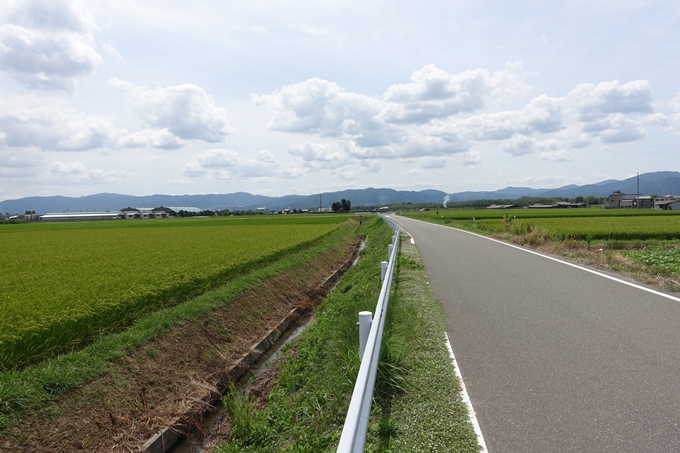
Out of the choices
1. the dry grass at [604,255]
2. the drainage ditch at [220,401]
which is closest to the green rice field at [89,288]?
the drainage ditch at [220,401]

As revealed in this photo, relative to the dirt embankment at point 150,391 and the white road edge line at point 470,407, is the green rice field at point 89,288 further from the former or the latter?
the white road edge line at point 470,407

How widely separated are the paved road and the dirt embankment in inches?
177

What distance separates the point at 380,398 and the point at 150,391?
4485mm

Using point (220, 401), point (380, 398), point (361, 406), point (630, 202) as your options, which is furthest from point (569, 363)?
point (630, 202)

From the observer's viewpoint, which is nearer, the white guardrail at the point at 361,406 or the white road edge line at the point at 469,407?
the white guardrail at the point at 361,406

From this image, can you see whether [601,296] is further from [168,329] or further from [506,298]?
[168,329]

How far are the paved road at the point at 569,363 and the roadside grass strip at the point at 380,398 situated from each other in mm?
288

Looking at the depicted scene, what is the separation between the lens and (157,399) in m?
7.04

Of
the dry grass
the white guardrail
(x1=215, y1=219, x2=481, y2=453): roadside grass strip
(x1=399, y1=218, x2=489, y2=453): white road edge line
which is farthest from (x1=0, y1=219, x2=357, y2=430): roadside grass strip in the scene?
the dry grass

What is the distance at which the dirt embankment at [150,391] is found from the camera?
17.9 ft

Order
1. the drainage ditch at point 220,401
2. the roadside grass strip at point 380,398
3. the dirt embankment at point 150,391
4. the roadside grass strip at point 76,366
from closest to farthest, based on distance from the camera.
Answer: the roadside grass strip at point 380,398
the roadside grass strip at point 76,366
the dirt embankment at point 150,391
the drainage ditch at point 220,401

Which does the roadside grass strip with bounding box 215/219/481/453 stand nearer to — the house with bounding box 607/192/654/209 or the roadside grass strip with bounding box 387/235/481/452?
the roadside grass strip with bounding box 387/235/481/452

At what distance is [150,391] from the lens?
23.2 feet

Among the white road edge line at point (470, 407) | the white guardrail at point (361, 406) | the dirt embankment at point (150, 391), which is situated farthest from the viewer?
the dirt embankment at point (150, 391)
